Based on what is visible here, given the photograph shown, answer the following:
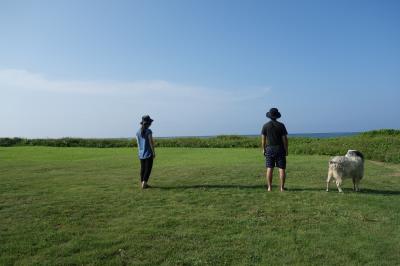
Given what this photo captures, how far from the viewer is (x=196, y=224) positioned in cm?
777

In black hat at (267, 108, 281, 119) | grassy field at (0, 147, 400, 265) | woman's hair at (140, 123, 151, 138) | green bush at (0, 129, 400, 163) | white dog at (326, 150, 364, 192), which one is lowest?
grassy field at (0, 147, 400, 265)

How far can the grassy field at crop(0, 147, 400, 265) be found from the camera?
20.2ft

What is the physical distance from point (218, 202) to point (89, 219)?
3.17 metres

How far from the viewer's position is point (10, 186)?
12133 millimetres

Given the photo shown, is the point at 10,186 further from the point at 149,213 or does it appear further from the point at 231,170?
the point at 231,170

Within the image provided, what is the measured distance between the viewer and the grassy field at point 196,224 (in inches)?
243

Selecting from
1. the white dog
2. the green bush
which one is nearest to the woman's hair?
the white dog

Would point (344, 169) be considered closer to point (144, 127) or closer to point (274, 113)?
point (274, 113)

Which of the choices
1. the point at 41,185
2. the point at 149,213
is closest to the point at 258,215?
the point at 149,213

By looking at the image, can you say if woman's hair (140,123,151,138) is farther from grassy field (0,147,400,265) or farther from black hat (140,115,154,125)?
grassy field (0,147,400,265)

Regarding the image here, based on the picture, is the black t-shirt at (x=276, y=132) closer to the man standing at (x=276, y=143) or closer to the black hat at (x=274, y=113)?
the man standing at (x=276, y=143)

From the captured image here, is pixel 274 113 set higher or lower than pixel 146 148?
higher

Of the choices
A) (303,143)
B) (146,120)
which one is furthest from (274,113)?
(303,143)

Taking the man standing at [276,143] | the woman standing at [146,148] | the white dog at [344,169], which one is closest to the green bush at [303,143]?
the white dog at [344,169]
